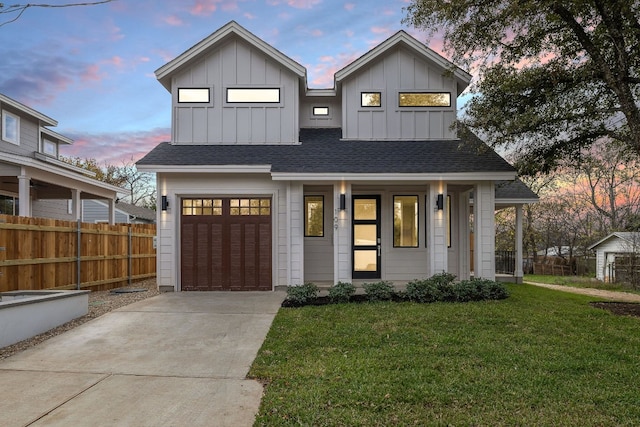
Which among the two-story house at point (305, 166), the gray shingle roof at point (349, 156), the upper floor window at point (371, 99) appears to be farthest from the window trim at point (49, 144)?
the upper floor window at point (371, 99)

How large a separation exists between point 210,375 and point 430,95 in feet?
29.2

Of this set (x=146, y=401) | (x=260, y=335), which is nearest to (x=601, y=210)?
(x=260, y=335)

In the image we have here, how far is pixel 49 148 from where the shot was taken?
1728 centimetres

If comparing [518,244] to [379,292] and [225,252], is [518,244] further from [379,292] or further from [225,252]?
[225,252]

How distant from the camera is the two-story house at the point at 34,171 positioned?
10.8 meters

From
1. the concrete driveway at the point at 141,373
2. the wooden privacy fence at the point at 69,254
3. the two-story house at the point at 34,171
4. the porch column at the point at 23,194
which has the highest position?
the two-story house at the point at 34,171

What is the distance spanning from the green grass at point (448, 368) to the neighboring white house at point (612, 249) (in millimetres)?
12180

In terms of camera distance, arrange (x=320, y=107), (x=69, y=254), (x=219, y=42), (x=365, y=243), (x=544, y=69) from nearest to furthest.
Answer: (x=544, y=69), (x=69, y=254), (x=219, y=42), (x=365, y=243), (x=320, y=107)

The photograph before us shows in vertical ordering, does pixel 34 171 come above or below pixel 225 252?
above

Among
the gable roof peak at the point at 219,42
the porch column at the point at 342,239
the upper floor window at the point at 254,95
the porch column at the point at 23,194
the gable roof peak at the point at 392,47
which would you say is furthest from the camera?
the porch column at the point at 23,194

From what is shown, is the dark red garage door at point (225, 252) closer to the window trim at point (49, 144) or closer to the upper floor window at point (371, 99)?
the upper floor window at point (371, 99)

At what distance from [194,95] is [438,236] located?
7.01 metres

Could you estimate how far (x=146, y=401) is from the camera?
360 centimetres

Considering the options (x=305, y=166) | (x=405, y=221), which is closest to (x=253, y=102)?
(x=305, y=166)
